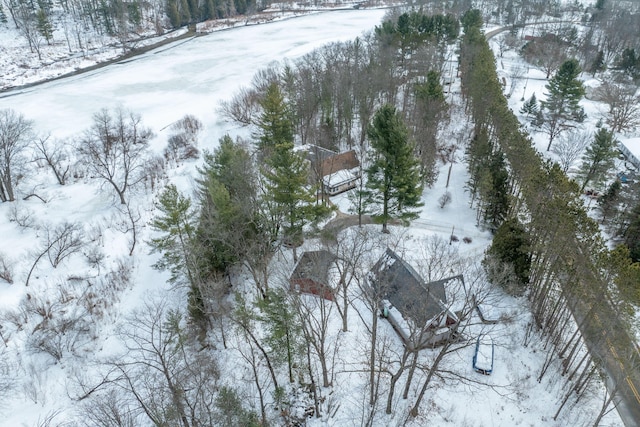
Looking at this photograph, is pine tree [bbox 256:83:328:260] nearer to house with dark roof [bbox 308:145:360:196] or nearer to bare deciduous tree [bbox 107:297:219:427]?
house with dark roof [bbox 308:145:360:196]

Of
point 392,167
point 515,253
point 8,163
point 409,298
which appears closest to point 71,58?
point 8,163

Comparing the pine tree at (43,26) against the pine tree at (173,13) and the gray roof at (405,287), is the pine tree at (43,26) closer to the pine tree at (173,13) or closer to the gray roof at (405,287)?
the pine tree at (173,13)

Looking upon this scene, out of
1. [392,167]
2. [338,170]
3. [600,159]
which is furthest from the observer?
[338,170]

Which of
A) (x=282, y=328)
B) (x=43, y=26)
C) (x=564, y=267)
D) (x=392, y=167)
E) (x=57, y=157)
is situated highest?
(x=43, y=26)

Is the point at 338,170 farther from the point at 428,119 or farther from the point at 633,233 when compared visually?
the point at 633,233

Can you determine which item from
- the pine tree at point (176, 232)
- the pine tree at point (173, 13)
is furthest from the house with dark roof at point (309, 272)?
the pine tree at point (173, 13)

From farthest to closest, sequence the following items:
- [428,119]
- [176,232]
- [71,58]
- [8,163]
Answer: [71,58] < [428,119] < [8,163] < [176,232]

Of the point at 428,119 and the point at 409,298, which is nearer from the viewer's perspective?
the point at 409,298

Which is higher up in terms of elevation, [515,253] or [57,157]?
[515,253]
